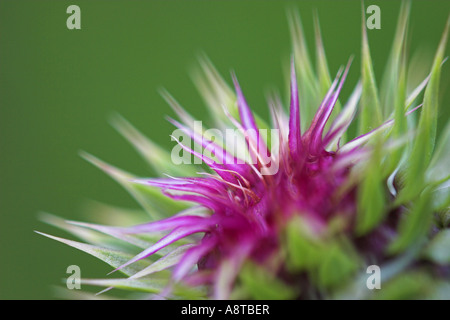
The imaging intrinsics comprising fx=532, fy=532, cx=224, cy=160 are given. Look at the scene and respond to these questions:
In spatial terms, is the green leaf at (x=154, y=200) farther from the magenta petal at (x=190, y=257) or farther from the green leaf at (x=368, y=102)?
the green leaf at (x=368, y=102)

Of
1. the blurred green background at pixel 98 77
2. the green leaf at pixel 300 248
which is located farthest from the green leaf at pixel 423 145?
the blurred green background at pixel 98 77

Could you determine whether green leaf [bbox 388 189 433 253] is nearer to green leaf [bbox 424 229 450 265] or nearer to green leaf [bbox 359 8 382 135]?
green leaf [bbox 424 229 450 265]

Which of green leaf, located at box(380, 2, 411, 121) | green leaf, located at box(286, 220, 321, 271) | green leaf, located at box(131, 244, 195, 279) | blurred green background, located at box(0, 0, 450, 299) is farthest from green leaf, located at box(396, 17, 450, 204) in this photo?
blurred green background, located at box(0, 0, 450, 299)

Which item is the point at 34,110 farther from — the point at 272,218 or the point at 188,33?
the point at 272,218

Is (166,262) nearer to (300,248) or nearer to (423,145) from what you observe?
(300,248)

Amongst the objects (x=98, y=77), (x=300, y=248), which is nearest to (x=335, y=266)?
(x=300, y=248)

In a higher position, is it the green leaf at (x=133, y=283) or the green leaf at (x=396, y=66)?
the green leaf at (x=396, y=66)
